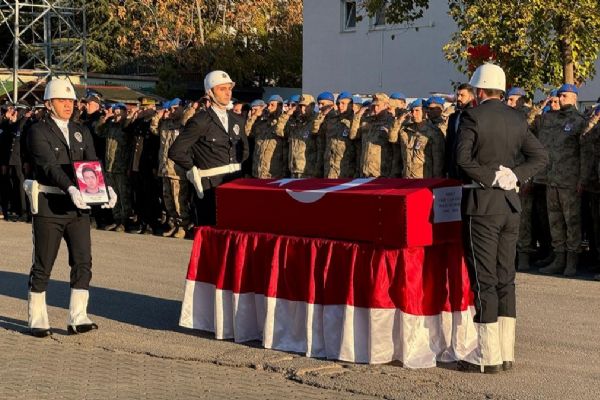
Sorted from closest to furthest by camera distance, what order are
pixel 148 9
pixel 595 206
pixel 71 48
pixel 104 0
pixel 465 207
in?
pixel 465 207, pixel 595 206, pixel 71 48, pixel 148 9, pixel 104 0

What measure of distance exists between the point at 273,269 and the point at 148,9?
39648mm

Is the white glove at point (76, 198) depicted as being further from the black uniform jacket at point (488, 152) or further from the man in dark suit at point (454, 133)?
the black uniform jacket at point (488, 152)

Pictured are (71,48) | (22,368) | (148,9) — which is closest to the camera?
(22,368)

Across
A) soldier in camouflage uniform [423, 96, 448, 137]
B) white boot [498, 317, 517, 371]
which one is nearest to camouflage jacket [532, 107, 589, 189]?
soldier in camouflage uniform [423, 96, 448, 137]

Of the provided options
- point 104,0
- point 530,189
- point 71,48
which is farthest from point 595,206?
point 104,0

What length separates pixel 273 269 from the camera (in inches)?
380

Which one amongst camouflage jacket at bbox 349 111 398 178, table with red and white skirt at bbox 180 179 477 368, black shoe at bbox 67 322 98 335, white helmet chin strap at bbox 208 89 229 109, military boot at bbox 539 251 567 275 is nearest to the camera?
table with red and white skirt at bbox 180 179 477 368

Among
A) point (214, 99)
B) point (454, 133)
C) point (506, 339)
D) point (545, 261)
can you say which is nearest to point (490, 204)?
point (506, 339)

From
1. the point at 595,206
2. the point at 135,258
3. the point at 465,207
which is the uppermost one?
the point at 465,207

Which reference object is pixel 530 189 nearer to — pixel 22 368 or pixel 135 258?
pixel 135 258

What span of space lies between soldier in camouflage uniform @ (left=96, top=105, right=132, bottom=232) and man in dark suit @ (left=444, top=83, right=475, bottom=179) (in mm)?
8777

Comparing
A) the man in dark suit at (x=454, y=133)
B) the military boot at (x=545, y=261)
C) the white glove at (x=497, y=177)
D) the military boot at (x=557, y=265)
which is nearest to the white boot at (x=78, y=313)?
the man in dark suit at (x=454, y=133)

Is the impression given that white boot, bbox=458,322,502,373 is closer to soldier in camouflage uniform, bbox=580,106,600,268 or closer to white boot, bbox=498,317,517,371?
white boot, bbox=498,317,517,371

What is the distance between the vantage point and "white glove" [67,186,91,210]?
10.1 meters
